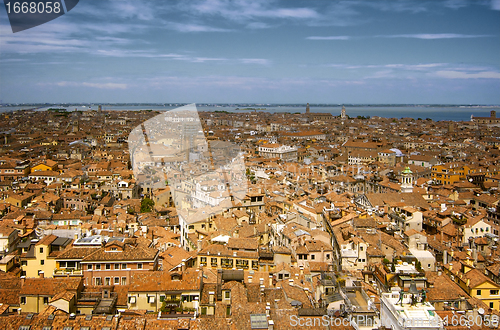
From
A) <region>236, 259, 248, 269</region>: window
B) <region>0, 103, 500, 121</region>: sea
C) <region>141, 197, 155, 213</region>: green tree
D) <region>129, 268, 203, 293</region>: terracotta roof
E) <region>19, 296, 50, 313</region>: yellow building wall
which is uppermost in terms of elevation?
<region>0, 103, 500, 121</region>: sea

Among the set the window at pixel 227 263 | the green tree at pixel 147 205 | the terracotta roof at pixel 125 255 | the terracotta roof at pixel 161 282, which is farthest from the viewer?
the green tree at pixel 147 205

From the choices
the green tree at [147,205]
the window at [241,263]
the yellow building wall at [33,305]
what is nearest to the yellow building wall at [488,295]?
the window at [241,263]

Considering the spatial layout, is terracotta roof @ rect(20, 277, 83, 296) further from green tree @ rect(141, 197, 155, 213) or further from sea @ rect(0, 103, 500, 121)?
sea @ rect(0, 103, 500, 121)

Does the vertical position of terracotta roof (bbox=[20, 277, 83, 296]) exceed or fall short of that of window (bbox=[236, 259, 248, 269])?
it exceeds it

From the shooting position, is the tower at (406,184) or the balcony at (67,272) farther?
the tower at (406,184)

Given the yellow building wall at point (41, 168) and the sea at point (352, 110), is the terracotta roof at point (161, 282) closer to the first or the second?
the yellow building wall at point (41, 168)

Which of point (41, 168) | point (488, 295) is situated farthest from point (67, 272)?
point (41, 168)

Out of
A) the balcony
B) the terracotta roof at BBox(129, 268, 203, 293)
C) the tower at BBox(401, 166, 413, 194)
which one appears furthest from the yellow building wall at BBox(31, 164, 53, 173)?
the terracotta roof at BBox(129, 268, 203, 293)

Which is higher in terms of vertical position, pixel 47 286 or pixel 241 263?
pixel 47 286

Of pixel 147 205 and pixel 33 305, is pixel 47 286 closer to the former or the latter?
pixel 33 305

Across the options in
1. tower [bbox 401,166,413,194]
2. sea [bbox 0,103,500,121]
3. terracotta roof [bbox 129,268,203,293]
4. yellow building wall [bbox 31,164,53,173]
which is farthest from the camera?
sea [bbox 0,103,500,121]

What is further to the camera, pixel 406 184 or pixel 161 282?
pixel 406 184

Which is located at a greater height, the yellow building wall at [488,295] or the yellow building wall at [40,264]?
the yellow building wall at [40,264]
